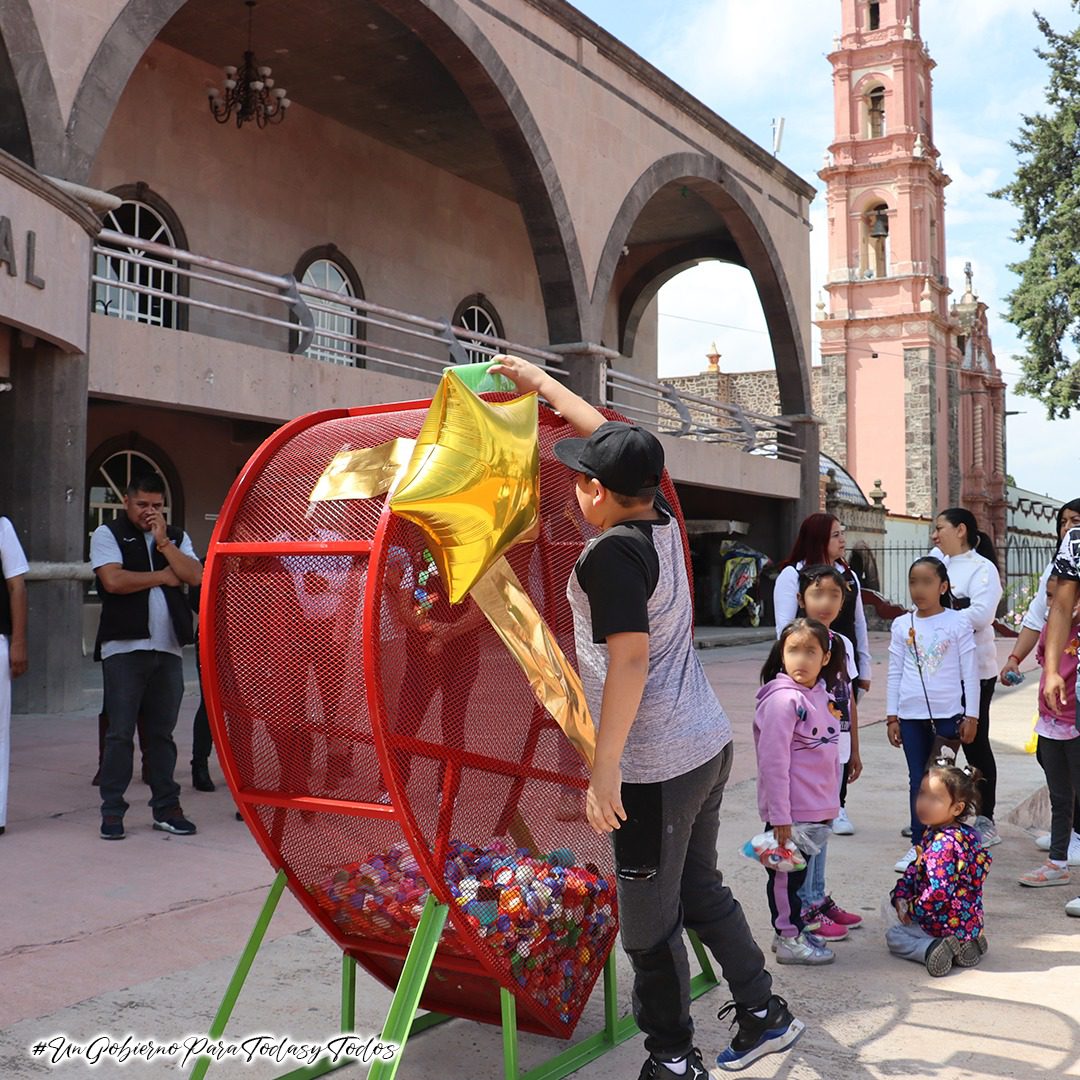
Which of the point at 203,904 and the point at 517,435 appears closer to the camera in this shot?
the point at 517,435

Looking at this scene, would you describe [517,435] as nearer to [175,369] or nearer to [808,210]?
[175,369]

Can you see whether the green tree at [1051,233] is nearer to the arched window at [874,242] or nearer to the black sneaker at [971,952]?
the arched window at [874,242]

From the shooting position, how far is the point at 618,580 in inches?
103

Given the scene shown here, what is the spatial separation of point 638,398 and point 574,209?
28.5 feet

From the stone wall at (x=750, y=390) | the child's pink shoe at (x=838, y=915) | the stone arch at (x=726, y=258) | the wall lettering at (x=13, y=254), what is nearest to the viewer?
the child's pink shoe at (x=838, y=915)

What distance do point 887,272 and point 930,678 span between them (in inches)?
1423

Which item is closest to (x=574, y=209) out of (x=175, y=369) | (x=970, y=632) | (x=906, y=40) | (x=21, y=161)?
(x=175, y=369)

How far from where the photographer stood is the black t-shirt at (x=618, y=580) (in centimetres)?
260

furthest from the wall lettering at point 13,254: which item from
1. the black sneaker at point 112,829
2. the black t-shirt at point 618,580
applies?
the black t-shirt at point 618,580

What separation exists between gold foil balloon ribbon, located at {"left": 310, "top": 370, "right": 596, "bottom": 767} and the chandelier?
11669 mm

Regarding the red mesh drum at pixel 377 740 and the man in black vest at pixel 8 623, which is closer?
the red mesh drum at pixel 377 740

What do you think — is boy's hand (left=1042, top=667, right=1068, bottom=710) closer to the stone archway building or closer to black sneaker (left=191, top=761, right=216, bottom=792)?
black sneaker (left=191, top=761, right=216, bottom=792)

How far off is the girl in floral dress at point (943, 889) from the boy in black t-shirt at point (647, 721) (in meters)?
1.23

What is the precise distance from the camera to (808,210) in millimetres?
21266
